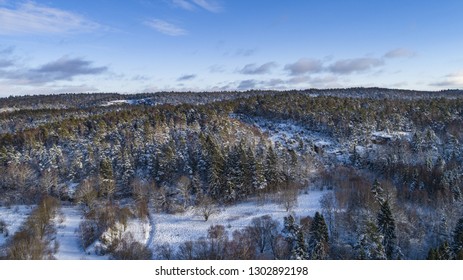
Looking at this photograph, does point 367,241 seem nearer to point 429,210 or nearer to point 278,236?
point 278,236

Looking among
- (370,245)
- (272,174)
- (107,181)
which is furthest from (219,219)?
(107,181)

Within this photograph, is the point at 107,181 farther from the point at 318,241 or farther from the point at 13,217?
the point at 318,241

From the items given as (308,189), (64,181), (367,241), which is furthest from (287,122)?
(367,241)

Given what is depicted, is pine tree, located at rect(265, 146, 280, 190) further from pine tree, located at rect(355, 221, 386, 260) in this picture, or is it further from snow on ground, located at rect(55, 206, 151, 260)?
pine tree, located at rect(355, 221, 386, 260)

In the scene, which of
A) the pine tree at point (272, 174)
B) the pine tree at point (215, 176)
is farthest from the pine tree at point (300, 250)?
the pine tree at point (272, 174)

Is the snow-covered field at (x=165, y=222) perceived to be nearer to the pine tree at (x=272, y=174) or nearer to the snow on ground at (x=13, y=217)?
the snow on ground at (x=13, y=217)

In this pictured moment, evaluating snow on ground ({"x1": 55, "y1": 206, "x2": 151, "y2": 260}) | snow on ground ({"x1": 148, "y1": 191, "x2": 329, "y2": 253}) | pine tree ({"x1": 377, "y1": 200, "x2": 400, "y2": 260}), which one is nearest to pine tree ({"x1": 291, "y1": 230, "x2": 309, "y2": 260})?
pine tree ({"x1": 377, "y1": 200, "x2": 400, "y2": 260})
